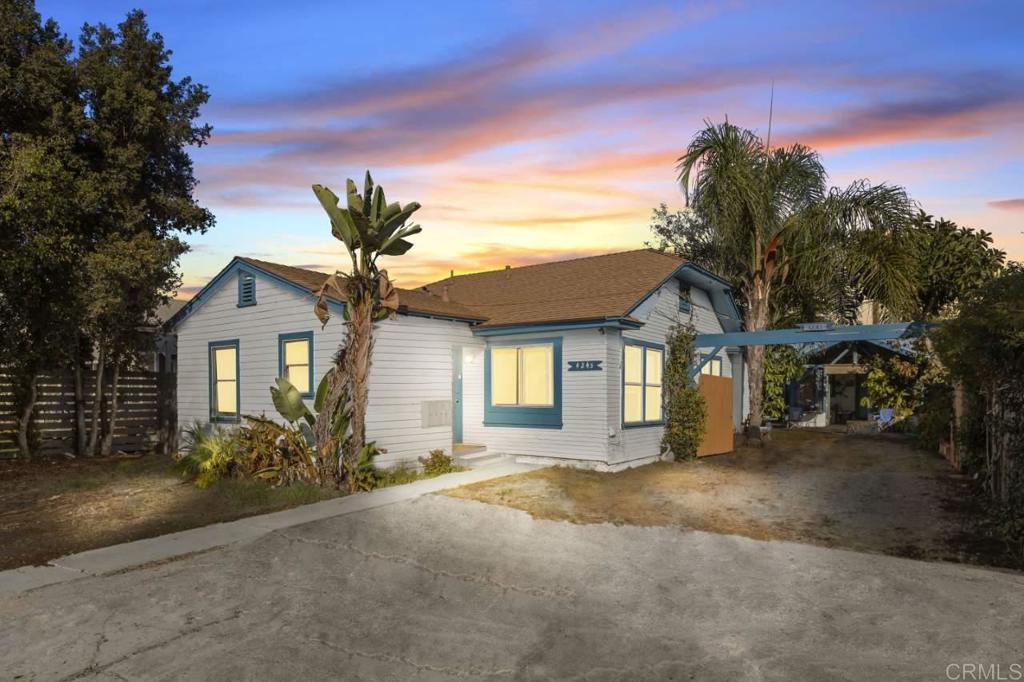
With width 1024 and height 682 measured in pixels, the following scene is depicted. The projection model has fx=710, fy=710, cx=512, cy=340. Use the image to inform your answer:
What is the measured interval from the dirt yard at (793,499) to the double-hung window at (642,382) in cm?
122

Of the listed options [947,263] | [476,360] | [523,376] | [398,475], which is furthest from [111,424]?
[947,263]

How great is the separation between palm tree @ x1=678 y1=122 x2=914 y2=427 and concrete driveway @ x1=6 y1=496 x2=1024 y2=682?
12.3 metres

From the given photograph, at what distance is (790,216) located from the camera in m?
19.3

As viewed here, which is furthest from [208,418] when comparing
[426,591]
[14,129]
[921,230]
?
[921,230]

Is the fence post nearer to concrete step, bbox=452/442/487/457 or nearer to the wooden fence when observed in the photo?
the wooden fence

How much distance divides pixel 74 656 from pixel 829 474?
1343 centimetres

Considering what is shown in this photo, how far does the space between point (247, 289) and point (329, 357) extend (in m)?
3.20

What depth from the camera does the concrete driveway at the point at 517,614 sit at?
5.15 metres

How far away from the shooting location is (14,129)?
15531 mm

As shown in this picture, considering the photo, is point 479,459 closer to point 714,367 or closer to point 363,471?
point 363,471

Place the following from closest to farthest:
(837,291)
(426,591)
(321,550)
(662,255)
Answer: (426,591) < (321,550) < (662,255) < (837,291)

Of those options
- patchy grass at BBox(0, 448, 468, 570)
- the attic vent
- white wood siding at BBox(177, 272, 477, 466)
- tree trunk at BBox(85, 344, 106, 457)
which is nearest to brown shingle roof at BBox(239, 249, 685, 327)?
the attic vent

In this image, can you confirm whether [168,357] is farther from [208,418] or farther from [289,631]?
[289,631]

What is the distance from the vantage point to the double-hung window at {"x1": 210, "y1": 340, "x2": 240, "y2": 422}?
1573cm
